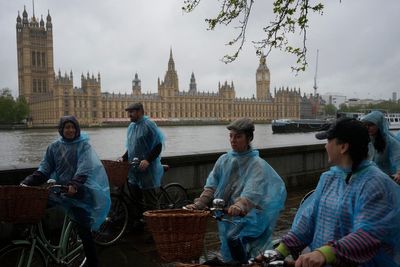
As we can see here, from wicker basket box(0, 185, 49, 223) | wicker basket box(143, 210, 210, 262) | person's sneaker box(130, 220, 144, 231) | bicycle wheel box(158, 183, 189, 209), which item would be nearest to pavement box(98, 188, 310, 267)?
person's sneaker box(130, 220, 144, 231)

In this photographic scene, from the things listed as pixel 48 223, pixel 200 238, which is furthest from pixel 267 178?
pixel 48 223

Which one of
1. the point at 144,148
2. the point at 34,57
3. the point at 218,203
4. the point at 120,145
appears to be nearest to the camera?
the point at 218,203

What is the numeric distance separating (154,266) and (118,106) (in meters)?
117

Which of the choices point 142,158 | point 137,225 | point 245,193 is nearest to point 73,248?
point 137,225

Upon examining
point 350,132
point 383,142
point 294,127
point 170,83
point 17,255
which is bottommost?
point 294,127

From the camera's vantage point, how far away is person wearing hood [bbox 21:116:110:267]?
12.5ft

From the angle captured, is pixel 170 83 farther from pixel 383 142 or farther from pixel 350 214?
pixel 350 214

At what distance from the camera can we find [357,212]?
1.97 meters

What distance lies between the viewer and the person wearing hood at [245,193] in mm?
3031

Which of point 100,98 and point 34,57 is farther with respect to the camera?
point 34,57

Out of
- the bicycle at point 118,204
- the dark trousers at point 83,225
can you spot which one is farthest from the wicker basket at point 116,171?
the dark trousers at point 83,225

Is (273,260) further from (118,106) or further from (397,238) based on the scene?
(118,106)

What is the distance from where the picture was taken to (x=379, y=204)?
6.33 ft

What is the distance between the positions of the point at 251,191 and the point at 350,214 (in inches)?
40.1
